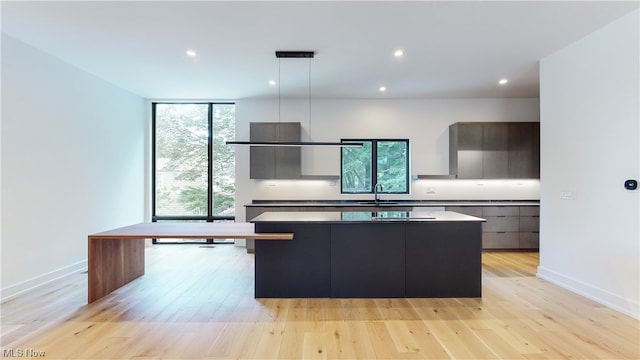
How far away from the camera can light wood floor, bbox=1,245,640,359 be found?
7.41 feet

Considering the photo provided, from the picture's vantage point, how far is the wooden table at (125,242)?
10.2 ft

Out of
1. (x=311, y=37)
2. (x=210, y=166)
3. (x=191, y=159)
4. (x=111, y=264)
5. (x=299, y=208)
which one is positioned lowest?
(x=111, y=264)

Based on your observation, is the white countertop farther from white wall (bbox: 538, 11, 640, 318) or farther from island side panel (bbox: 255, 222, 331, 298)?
white wall (bbox: 538, 11, 640, 318)

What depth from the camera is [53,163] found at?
3.90m

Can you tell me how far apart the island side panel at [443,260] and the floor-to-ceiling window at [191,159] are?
12.6 feet

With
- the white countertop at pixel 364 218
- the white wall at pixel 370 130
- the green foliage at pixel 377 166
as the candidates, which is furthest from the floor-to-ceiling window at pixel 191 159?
the white countertop at pixel 364 218

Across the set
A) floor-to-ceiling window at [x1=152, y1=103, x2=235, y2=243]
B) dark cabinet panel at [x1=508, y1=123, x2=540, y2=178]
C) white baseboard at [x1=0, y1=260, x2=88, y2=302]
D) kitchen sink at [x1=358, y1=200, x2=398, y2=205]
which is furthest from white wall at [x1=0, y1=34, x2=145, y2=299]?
dark cabinet panel at [x1=508, y1=123, x2=540, y2=178]

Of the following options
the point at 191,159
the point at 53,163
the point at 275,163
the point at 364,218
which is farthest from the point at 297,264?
the point at 191,159

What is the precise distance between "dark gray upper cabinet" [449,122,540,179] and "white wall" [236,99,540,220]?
1.27 feet

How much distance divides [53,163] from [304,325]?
3727 millimetres

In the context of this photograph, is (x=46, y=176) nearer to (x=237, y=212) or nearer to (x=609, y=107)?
(x=237, y=212)

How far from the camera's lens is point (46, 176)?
3795 millimetres

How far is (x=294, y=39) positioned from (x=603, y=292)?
4.09 m

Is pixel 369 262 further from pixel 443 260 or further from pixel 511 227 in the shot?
pixel 511 227
